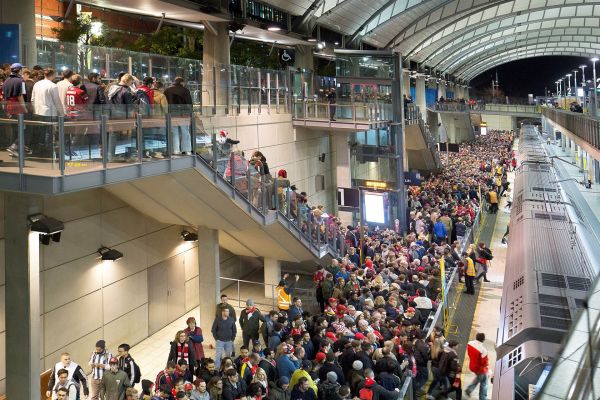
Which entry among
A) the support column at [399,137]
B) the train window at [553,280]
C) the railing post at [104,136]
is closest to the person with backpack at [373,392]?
the train window at [553,280]

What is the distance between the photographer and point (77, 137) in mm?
7820

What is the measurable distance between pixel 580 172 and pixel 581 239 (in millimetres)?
30523

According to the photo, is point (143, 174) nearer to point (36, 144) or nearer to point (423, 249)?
point (36, 144)

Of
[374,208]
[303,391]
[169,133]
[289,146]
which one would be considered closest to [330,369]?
[303,391]

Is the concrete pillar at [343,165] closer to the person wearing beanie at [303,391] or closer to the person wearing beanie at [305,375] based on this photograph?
the person wearing beanie at [305,375]

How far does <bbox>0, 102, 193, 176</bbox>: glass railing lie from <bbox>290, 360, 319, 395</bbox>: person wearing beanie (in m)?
4.29

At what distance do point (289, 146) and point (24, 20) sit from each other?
11.4 metres

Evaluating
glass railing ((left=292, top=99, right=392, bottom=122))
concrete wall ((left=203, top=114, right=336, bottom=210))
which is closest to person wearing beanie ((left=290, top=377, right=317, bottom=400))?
concrete wall ((left=203, top=114, right=336, bottom=210))

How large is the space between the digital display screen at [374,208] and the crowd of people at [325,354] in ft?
16.4

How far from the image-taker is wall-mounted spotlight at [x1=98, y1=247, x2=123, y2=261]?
12.4 metres

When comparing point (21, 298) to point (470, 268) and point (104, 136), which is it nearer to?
point (104, 136)

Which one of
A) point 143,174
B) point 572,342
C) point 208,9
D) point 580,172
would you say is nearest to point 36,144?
point 143,174

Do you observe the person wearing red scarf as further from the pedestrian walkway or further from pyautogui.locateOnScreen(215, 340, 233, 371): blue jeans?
the pedestrian walkway

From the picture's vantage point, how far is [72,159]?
7.71 meters
